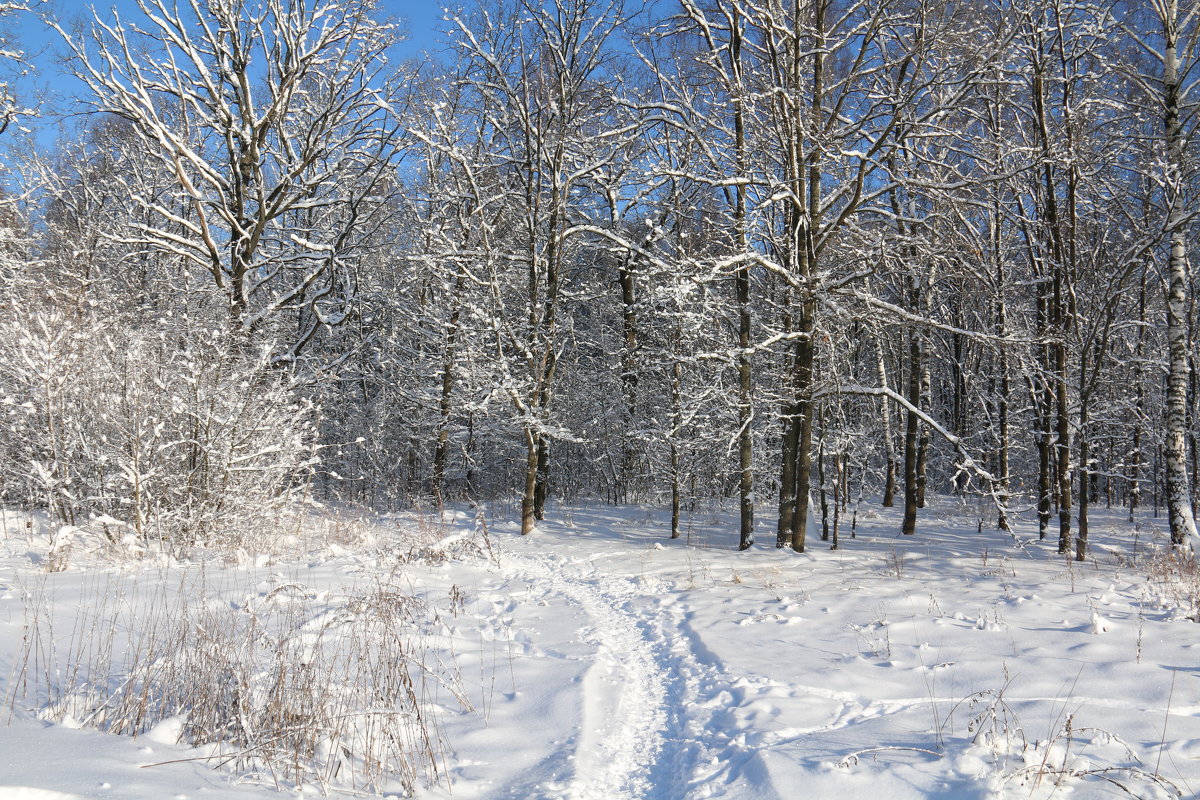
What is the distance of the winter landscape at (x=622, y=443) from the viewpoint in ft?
11.6

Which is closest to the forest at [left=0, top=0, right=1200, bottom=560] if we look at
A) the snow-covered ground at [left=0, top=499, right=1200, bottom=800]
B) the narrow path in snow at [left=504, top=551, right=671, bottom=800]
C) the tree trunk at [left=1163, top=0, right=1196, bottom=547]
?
the tree trunk at [left=1163, top=0, right=1196, bottom=547]

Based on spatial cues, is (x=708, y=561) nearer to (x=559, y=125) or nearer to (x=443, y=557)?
(x=443, y=557)

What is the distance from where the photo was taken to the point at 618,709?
4.35 metres

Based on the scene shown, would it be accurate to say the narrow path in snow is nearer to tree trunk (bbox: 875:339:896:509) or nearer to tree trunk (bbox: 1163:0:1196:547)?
tree trunk (bbox: 1163:0:1196:547)

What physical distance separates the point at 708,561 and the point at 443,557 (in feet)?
13.2

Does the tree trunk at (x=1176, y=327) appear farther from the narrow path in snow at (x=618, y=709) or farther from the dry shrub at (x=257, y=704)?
the dry shrub at (x=257, y=704)

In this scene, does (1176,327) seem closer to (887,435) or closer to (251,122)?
(887,435)

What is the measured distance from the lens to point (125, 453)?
9.06 m

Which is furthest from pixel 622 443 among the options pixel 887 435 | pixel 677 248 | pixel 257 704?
pixel 257 704

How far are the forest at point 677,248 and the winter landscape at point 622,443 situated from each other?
0.42 feet

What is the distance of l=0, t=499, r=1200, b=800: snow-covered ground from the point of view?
121 inches

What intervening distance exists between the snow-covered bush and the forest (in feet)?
0.21

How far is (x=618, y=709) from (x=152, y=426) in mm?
8528

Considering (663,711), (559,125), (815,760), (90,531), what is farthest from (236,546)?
(559,125)
